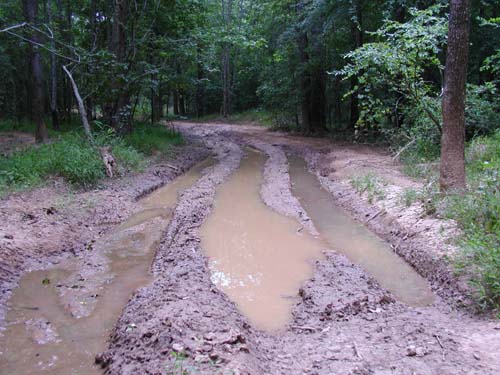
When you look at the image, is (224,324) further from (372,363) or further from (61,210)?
(61,210)

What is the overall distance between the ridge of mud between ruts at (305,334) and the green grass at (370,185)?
11.5ft

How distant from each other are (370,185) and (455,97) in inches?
125

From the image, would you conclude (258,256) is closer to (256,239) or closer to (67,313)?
(256,239)

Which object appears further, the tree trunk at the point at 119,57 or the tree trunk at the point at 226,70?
the tree trunk at the point at 226,70

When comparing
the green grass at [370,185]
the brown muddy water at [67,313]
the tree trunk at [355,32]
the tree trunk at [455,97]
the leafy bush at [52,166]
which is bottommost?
the brown muddy water at [67,313]

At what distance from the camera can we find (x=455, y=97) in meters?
7.18

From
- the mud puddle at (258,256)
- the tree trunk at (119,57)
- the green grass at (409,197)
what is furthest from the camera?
the tree trunk at (119,57)

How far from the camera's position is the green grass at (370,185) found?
942 centimetres

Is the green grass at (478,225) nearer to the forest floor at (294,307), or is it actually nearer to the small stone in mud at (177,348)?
the forest floor at (294,307)

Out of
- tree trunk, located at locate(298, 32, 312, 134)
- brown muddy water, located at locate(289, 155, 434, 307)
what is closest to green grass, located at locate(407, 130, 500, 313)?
brown muddy water, located at locate(289, 155, 434, 307)

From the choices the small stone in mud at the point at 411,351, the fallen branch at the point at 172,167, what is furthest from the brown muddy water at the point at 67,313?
the fallen branch at the point at 172,167

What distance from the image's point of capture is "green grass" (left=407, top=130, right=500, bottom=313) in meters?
4.73

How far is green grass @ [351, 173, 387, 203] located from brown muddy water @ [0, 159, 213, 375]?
188 inches

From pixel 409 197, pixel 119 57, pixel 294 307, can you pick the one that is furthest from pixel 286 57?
pixel 294 307
